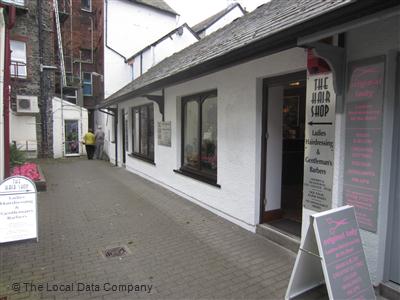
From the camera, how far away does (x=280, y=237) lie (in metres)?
4.23

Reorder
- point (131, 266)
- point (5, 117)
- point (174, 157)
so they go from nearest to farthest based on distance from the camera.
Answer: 1. point (131, 266)
2. point (5, 117)
3. point (174, 157)

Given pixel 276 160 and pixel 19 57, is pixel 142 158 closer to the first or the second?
pixel 276 160

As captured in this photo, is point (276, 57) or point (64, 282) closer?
point (64, 282)

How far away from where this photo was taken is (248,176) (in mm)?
4758

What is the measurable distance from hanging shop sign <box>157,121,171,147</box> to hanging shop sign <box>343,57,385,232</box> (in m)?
5.06

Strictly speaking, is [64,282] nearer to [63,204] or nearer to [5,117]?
[63,204]

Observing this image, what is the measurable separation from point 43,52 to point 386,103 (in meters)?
16.6

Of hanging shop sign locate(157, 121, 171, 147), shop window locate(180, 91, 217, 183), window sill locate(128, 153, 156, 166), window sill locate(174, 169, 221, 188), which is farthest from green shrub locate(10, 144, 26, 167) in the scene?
shop window locate(180, 91, 217, 183)

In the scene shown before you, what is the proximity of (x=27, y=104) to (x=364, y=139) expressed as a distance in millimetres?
15131

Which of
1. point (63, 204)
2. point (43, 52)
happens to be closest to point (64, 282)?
point (63, 204)

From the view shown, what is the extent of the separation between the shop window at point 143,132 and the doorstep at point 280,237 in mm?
5239

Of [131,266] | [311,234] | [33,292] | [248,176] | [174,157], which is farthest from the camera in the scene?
[174,157]

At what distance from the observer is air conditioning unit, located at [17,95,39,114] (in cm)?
1420

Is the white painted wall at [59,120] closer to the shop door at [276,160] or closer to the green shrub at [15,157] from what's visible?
the green shrub at [15,157]
